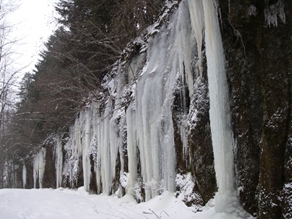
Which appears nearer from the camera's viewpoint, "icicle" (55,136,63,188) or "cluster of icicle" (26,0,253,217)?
"cluster of icicle" (26,0,253,217)

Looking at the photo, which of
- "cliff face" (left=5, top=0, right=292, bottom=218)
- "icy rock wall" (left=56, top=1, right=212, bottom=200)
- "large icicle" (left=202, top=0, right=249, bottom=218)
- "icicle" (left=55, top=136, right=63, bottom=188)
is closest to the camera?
"cliff face" (left=5, top=0, right=292, bottom=218)

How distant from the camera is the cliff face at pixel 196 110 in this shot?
356 cm

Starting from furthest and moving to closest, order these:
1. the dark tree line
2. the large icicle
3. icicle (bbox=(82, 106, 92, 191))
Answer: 1. icicle (bbox=(82, 106, 92, 191))
2. the dark tree line
3. the large icicle

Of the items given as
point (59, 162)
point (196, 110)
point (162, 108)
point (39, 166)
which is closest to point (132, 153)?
point (162, 108)

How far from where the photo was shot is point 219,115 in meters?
4.49

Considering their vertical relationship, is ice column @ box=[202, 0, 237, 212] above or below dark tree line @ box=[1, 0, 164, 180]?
below

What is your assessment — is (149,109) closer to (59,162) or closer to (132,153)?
(132,153)

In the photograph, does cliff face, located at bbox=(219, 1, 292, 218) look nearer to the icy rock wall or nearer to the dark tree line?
the icy rock wall

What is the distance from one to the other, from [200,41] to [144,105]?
2529mm

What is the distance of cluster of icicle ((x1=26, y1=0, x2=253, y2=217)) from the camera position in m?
4.48

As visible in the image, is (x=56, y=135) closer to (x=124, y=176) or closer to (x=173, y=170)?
(x=124, y=176)

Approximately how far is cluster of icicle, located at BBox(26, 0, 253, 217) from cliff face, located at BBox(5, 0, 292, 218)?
2cm

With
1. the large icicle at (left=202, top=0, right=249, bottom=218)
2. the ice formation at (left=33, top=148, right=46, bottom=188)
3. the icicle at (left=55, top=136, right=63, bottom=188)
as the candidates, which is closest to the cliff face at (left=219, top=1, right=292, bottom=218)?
the large icicle at (left=202, top=0, right=249, bottom=218)

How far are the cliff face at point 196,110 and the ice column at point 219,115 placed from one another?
0.38ft
